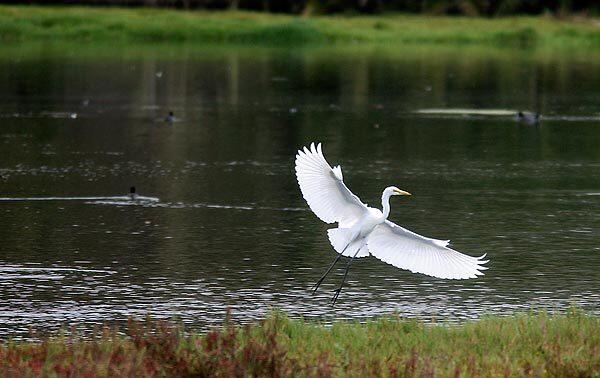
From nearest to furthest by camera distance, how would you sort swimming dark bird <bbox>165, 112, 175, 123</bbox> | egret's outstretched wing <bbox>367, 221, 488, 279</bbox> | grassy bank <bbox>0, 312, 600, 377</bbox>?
grassy bank <bbox>0, 312, 600, 377</bbox>, egret's outstretched wing <bbox>367, 221, 488, 279</bbox>, swimming dark bird <bbox>165, 112, 175, 123</bbox>

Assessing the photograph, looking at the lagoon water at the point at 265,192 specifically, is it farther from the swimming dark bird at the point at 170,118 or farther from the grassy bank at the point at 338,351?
the grassy bank at the point at 338,351

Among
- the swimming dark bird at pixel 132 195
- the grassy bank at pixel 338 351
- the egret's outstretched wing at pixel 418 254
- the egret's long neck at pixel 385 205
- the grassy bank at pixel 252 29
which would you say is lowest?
the grassy bank at pixel 252 29

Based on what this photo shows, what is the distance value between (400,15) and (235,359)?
7317 cm

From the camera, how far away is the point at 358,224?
1308cm

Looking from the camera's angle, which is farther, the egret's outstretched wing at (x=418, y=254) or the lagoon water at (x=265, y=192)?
the lagoon water at (x=265, y=192)

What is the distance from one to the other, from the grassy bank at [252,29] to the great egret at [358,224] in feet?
185

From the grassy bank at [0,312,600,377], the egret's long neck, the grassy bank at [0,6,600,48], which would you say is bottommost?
the grassy bank at [0,6,600,48]

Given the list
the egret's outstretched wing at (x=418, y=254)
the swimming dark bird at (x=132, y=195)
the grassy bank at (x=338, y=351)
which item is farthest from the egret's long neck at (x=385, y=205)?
the swimming dark bird at (x=132, y=195)

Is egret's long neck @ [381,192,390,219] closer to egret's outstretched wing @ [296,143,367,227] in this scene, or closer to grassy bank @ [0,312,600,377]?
egret's outstretched wing @ [296,143,367,227]

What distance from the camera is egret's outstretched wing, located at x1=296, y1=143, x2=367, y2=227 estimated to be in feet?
42.4

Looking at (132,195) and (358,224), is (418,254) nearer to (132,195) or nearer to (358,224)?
(358,224)

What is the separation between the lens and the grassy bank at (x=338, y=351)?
31.9 ft

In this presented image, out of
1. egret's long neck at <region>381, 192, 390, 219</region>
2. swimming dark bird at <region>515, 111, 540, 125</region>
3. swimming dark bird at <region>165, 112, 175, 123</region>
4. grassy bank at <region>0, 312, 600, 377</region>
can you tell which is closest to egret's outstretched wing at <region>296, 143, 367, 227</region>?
egret's long neck at <region>381, 192, 390, 219</region>

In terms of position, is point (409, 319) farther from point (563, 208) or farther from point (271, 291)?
point (563, 208)
